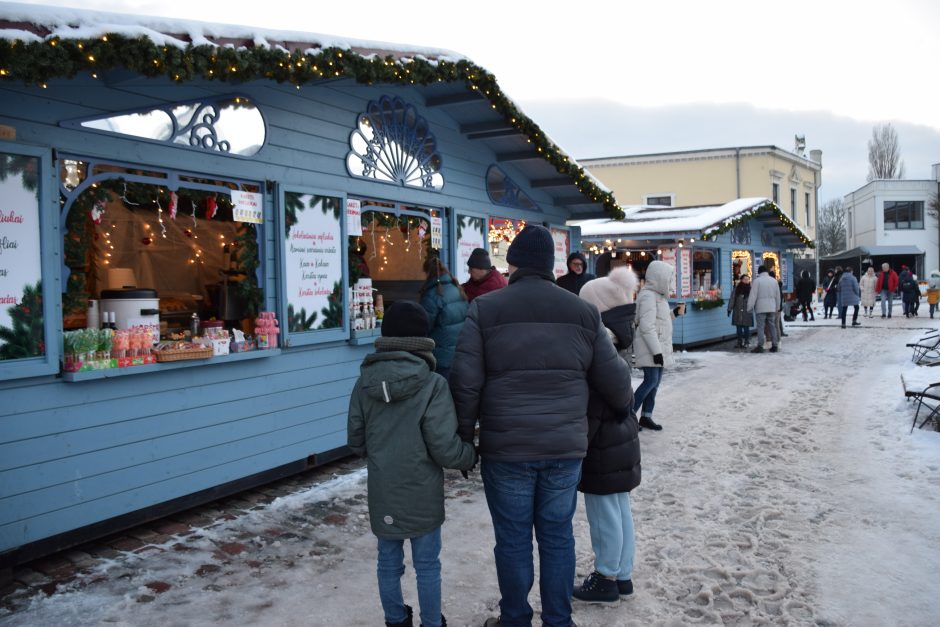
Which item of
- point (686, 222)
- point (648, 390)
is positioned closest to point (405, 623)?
point (648, 390)

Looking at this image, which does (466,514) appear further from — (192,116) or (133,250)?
(133,250)

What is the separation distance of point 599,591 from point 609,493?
0.53m

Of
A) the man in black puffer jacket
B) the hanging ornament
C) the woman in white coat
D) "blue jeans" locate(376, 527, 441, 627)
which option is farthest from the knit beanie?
the woman in white coat

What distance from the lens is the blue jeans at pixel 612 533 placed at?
363 centimetres

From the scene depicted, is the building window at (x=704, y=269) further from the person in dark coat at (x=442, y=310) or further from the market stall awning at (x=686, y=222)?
the person in dark coat at (x=442, y=310)

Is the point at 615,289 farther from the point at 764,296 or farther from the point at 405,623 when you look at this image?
the point at 764,296

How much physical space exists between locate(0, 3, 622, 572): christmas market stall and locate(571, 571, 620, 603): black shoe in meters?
2.94

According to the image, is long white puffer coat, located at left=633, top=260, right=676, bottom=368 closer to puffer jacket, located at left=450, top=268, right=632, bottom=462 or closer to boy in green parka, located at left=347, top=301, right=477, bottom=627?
puffer jacket, located at left=450, top=268, right=632, bottom=462

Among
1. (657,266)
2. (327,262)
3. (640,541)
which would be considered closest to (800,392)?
(657,266)

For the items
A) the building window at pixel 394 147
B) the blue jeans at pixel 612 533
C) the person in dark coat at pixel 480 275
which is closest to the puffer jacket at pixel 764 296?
the building window at pixel 394 147

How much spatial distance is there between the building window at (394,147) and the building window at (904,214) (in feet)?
146

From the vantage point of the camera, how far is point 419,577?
10.4ft

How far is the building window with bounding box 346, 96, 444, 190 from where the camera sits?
22.1 ft

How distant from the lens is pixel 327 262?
6273 millimetres
